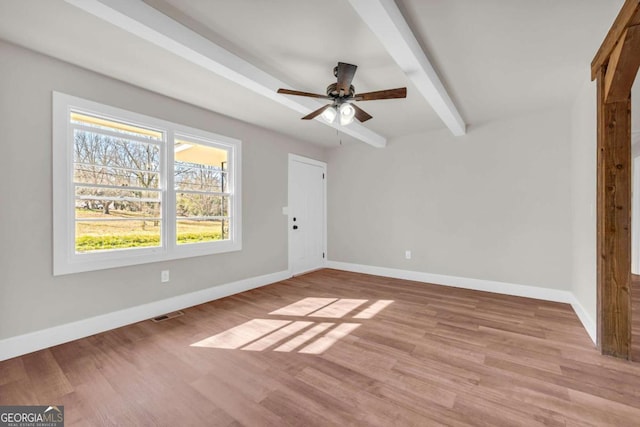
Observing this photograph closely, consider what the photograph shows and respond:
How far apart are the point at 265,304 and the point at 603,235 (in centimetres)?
341

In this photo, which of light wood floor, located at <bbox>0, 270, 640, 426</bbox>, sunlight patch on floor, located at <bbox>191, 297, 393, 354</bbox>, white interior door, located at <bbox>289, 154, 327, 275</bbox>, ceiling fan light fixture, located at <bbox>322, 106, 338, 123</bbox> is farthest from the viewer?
white interior door, located at <bbox>289, 154, 327, 275</bbox>

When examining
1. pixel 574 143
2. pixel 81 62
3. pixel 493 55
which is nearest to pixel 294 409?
pixel 493 55

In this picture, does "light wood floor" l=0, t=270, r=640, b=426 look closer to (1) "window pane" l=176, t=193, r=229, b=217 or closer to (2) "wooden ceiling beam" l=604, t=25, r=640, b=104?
(1) "window pane" l=176, t=193, r=229, b=217

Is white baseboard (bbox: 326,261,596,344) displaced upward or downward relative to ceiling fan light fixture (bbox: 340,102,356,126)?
downward

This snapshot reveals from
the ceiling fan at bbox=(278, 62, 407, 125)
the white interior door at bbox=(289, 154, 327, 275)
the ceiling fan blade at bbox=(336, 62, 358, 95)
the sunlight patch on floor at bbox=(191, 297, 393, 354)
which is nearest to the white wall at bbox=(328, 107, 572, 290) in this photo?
the white interior door at bbox=(289, 154, 327, 275)

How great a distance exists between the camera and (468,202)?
169 inches

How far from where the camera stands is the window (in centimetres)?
259

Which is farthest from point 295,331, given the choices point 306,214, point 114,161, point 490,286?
point 490,286

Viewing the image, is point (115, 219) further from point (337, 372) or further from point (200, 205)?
point (337, 372)

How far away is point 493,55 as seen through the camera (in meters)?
2.42

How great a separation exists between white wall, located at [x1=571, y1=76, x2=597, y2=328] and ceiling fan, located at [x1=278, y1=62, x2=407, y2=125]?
1.93 metres

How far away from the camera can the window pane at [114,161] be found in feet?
8.90

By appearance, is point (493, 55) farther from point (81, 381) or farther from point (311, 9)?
point (81, 381)

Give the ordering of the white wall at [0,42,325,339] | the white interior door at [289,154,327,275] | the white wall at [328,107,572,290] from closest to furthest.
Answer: the white wall at [0,42,325,339]
the white wall at [328,107,572,290]
the white interior door at [289,154,327,275]
